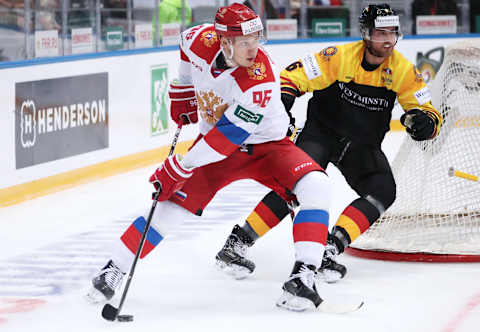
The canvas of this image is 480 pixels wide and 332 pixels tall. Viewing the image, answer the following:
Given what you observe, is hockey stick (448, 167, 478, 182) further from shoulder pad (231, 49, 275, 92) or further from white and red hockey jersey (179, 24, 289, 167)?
shoulder pad (231, 49, 275, 92)

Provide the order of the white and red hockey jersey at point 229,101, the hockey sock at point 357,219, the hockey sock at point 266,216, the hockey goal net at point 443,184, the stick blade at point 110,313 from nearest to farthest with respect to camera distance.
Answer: the stick blade at point 110,313 < the white and red hockey jersey at point 229,101 < the hockey sock at point 357,219 < the hockey sock at point 266,216 < the hockey goal net at point 443,184

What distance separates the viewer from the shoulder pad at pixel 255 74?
10.7 feet

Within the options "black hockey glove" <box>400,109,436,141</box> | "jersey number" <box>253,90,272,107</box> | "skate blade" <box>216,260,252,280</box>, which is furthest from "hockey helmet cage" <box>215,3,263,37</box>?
"skate blade" <box>216,260,252,280</box>

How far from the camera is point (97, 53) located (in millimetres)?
6555

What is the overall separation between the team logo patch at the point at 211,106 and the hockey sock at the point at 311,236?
488mm

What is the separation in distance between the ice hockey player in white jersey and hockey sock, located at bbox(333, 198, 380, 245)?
0.40 metres

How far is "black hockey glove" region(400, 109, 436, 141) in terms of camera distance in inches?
148

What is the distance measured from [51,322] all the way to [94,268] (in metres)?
0.88

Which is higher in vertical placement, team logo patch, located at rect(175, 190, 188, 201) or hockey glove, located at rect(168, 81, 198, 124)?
hockey glove, located at rect(168, 81, 198, 124)

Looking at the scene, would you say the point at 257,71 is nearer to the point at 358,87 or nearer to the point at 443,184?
the point at 358,87

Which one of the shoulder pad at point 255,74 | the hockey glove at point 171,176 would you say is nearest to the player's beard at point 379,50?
the shoulder pad at point 255,74

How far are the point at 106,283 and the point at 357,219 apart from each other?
1.12 meters

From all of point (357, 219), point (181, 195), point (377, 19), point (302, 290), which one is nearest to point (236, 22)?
point (181, 195)

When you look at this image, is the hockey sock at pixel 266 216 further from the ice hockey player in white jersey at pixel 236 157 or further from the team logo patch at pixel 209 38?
the team logo patch at pixel 209 38
